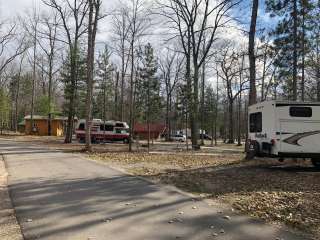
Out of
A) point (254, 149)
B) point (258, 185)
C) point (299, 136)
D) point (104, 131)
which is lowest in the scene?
point (258, 185)

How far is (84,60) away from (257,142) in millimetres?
31600

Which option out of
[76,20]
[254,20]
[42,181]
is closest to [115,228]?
[42,181]

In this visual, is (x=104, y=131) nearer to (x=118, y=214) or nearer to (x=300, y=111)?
(x=300, y=111)

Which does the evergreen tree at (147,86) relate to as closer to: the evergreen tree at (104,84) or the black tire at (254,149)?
the evergreen tree at (104,84)

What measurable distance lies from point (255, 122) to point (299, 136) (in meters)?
2.44

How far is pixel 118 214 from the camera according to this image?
920 centimetres

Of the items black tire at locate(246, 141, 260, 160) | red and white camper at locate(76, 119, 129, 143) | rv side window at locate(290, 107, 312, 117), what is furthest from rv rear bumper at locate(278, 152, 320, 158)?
red and white camper at locate(76, 119, 129, 143)

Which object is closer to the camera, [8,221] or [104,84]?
[8,221]

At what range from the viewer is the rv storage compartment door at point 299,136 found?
17.5 m

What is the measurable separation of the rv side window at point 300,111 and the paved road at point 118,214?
668cm

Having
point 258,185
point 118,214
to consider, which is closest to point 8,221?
point 118,214

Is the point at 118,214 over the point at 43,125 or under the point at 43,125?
under

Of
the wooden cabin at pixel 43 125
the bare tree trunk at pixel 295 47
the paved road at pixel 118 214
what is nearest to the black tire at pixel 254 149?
the paved road at pixel 118 214

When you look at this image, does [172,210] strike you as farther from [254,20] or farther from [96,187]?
[254,20]
